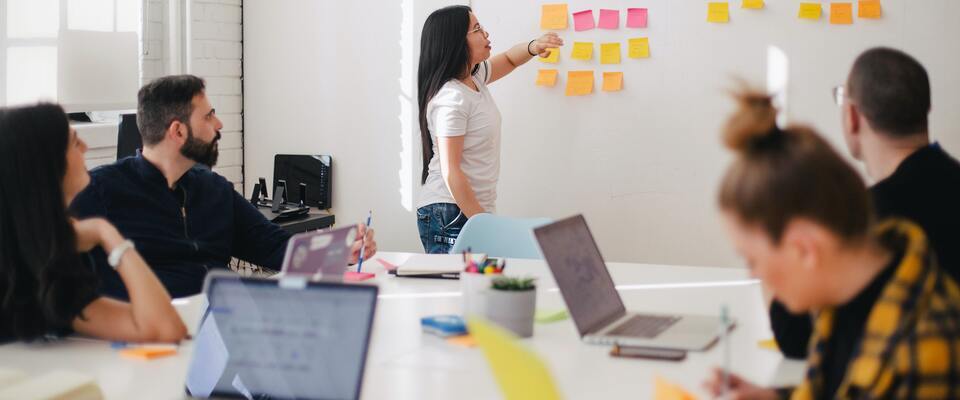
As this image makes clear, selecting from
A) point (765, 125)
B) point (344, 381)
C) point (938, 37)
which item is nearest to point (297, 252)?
point (344, 381)

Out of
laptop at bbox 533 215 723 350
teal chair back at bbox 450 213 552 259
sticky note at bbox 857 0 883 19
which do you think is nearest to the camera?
laptop at bbox 533 215 723 350

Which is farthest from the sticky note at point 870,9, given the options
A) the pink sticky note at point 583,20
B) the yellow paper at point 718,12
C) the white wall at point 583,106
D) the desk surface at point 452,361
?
the desk surface at point 452,361

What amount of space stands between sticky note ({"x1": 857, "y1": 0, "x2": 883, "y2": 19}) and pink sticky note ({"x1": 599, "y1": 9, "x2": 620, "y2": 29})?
931 millimetres

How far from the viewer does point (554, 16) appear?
169 inches

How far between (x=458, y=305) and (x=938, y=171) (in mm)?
1045

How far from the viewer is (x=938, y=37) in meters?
3.83

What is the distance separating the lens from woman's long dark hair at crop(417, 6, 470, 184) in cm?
365

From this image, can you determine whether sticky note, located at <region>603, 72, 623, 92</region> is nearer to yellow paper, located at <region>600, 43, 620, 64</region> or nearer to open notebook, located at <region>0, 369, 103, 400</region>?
yellow paper, located at <region>600, 43, 620, 64</region>

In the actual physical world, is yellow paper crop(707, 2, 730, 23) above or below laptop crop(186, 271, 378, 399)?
above

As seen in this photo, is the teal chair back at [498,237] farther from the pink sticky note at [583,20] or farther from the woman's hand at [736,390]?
the woman's hand at [736,390]

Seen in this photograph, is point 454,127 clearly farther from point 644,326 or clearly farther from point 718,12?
point 644,326

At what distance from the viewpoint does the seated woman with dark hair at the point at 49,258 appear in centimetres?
193

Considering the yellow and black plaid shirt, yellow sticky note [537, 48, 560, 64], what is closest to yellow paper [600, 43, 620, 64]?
yellow sticky note [537, 48, 560, 64]

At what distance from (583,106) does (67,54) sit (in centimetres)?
205
